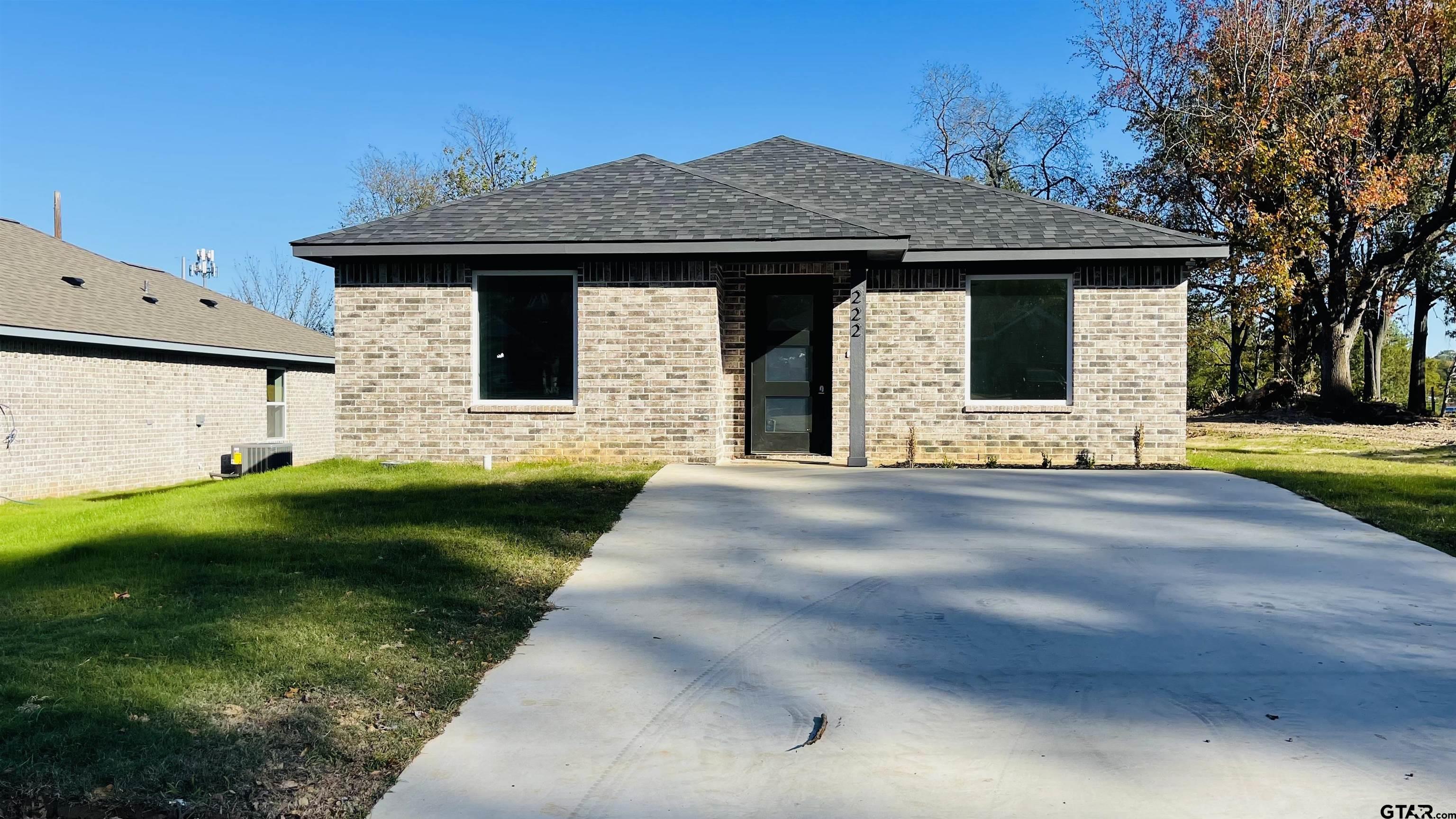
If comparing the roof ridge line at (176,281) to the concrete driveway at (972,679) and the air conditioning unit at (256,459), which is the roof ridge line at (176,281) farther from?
the concrete driveway at (972,679)

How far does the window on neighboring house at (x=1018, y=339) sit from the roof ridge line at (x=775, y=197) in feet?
5.53

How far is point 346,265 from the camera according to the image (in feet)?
41.0

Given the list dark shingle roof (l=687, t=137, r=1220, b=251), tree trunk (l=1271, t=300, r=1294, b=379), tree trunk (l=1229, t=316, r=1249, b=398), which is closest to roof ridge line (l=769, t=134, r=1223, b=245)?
dark shingle roof (l=687, t=137, r=1220, b=251)

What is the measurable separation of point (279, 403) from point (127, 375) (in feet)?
17.6

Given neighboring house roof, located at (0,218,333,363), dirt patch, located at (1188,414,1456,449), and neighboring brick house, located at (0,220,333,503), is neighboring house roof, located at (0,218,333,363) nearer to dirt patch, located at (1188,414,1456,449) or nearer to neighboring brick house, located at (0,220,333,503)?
neighboring brick house, located at (0,220,333,503)

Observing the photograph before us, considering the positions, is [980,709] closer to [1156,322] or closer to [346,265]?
[1156,322]

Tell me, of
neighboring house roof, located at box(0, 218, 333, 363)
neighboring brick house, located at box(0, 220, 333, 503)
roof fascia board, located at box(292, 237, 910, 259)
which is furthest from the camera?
neighboring house roof, located at box(0, 218, 333, 363)

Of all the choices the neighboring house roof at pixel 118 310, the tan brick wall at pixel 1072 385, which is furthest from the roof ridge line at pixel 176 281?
the tan brick wall at pixel 1072 385

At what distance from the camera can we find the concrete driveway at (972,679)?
139 inches

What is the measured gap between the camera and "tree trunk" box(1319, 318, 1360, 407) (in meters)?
24.8

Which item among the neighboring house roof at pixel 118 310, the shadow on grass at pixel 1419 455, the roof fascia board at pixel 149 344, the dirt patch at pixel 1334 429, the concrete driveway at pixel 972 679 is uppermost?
the neighboring house roof at pixel 118 310

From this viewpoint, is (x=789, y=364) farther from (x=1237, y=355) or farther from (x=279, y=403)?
(x=1237, y=355)

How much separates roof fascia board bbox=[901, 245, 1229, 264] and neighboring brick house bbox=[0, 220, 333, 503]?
46.0 ft

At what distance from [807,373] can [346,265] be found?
6.14m
